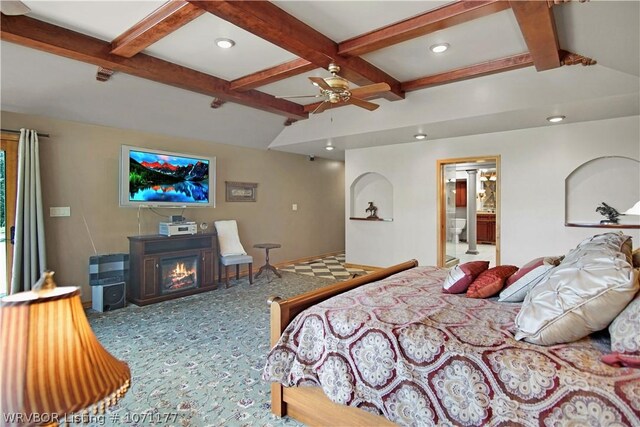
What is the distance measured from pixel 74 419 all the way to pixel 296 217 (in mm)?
6590

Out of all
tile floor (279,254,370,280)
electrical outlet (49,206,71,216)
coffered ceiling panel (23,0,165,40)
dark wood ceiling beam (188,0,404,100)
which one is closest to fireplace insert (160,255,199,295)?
electrical outlet (49,206,71,216)

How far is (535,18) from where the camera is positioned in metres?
2.47

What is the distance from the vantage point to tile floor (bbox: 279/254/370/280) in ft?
20.8

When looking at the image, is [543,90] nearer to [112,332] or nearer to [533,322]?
[533,322]

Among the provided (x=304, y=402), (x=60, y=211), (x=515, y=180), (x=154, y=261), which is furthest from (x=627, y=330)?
(x=60, y=211)

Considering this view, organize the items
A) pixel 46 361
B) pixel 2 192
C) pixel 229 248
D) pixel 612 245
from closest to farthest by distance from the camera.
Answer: pixel 46 361 → pixel 612 245 → pixel 2 192 → pixel 229 248

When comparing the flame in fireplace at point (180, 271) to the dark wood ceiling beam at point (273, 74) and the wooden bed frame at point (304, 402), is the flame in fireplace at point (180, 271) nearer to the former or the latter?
the dark wood ceiling beam at point (273, 74)

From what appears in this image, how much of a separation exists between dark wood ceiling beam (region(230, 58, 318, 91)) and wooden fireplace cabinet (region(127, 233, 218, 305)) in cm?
223

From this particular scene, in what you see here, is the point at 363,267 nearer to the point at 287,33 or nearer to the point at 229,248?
the point at 229,248

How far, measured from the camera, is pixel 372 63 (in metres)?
3.76

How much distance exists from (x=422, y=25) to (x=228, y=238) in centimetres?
420

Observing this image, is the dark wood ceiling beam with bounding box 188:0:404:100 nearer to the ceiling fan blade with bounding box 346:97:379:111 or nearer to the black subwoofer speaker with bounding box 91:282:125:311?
the ceiling fan blade with bounding box 346:97:379:111

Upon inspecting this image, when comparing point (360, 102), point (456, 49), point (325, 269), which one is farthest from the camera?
point (325, 269)

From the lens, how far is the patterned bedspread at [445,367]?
1268mm
